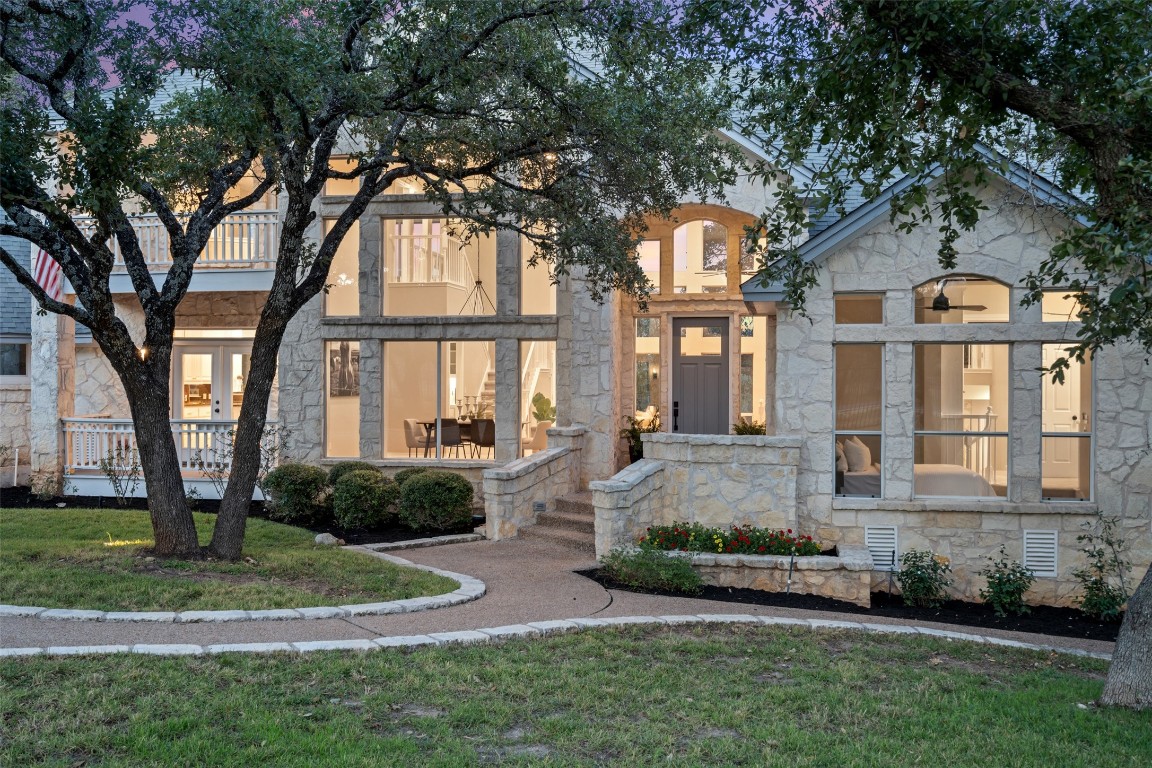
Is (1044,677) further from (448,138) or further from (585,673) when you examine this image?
(448,138)

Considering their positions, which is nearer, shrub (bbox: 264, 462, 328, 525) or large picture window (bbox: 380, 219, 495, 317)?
shrub (bbox: 264, 462, 328, 525)

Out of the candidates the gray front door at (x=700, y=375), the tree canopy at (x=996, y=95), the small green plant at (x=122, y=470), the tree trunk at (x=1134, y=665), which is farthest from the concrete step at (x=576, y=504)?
the tree trunk at (x=1134, y=665)

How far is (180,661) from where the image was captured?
5863 millimetres

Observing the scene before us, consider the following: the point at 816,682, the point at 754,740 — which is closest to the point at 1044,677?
the point at 816,682

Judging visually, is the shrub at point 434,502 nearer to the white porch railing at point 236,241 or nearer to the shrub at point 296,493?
the shrub at point 296,493

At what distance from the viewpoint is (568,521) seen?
490 inches

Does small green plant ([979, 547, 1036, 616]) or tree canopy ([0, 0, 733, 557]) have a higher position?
tree canopy ([0, 0, 733, 557])

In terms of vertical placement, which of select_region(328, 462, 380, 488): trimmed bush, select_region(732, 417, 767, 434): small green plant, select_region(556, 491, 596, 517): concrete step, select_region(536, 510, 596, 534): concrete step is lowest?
select_region(536, 510, 596, 534): concrete step

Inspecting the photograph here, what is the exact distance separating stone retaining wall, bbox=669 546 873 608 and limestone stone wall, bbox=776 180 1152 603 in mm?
1196

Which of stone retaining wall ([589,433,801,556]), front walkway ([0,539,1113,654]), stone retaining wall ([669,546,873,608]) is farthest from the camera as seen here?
Answer: stone retaining wall ([589,433,801,556])

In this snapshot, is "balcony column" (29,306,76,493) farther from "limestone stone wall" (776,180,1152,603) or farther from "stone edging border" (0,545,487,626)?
"limestone stone wall" (776,180,1152,603)

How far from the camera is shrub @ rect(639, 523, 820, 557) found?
409 inches

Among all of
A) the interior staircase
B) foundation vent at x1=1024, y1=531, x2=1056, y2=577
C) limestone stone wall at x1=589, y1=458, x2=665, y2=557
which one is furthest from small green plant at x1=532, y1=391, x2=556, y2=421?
foundation vent at x1=1024, y1=531, x2=1056, y2=577

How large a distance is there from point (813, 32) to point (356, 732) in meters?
6.38
